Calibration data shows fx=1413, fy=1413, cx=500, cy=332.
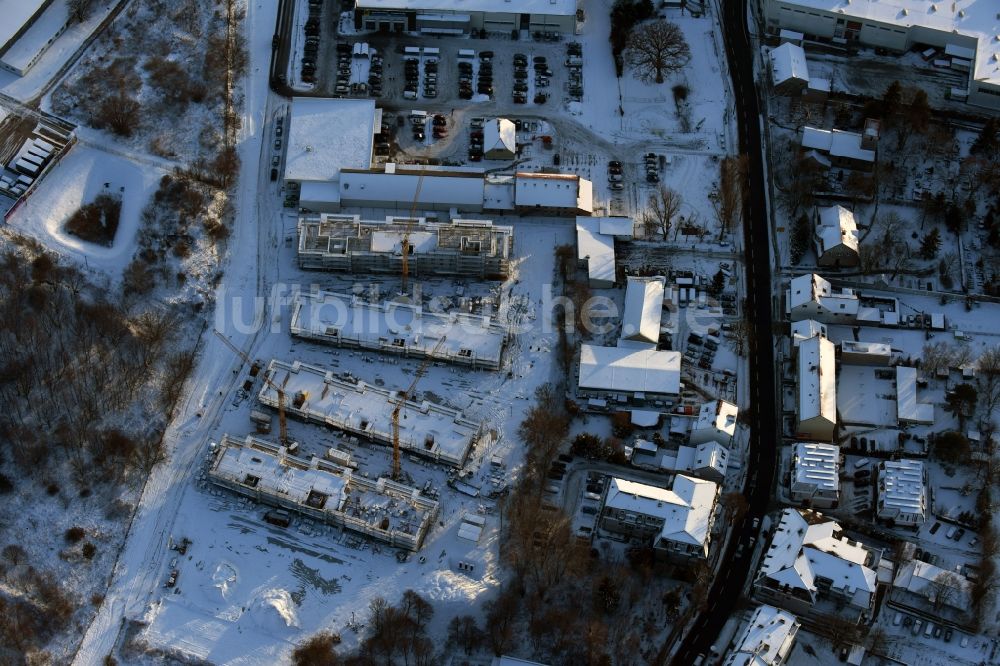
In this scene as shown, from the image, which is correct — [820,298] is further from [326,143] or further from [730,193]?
[326,143]

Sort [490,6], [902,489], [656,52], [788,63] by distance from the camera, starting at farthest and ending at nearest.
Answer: [490,6] < [656,52] < [788,63] < [902,489]

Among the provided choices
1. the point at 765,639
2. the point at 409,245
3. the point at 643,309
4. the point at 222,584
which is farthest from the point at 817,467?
the point at 222,584

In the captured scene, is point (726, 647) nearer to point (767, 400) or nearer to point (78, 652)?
point (767, 400)

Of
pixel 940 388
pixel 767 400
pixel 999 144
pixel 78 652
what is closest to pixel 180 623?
pixel 78 652

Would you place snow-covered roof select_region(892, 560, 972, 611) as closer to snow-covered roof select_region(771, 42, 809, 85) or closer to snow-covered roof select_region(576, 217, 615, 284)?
snow-covered roof select_region(576, 217, 615, 284)

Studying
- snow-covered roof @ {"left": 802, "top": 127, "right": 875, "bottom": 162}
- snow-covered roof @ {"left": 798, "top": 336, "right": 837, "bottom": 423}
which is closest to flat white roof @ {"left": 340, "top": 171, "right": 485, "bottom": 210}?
snow-covered roof @ {"left": 802, "top": 127, "right": 875, "bottom": 162}

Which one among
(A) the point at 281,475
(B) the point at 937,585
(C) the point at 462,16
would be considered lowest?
(B) the point at 937,585
